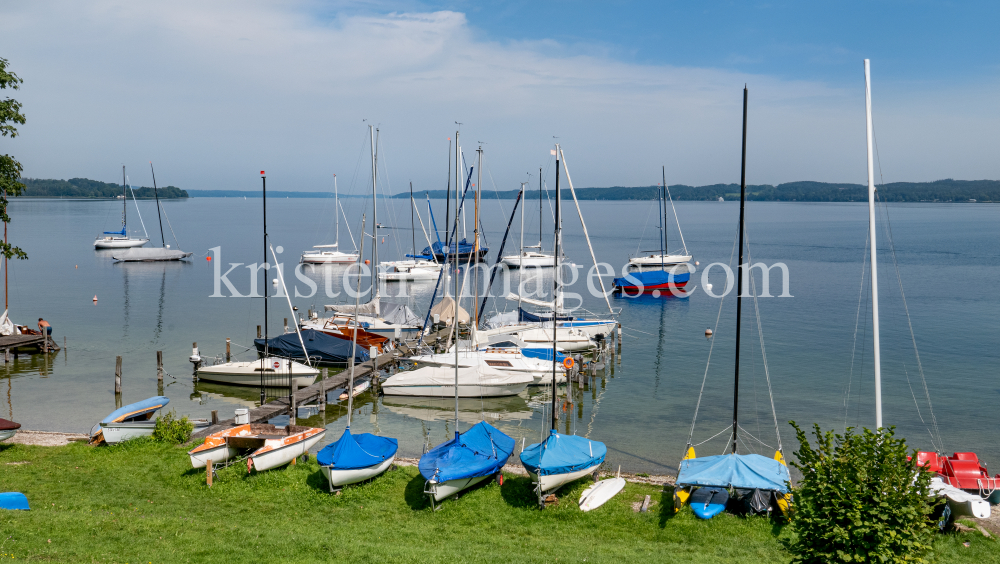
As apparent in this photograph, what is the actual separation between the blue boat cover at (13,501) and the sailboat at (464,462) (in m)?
8.82

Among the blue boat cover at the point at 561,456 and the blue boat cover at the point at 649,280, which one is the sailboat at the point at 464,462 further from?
the blue boat cover at the point at 649,280

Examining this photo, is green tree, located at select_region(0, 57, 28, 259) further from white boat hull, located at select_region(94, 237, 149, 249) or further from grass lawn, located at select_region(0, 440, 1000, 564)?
white boat hull, located at select_region(94, 237, 149, 249)

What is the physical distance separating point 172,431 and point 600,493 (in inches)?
524

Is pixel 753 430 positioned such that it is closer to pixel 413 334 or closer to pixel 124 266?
pixel 413 334

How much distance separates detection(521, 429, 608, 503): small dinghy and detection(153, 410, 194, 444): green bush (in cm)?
1091

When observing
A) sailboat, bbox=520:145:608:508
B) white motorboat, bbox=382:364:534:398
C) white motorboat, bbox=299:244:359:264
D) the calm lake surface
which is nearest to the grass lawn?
sailboat, bbox=520:145:608:508

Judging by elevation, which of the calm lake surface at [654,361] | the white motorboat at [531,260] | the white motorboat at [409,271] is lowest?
the calm lake surface at [654,361]

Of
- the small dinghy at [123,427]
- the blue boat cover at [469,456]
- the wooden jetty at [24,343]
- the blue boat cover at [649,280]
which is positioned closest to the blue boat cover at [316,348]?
the small dinghy at [123,427]

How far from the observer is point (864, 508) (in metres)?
9.41

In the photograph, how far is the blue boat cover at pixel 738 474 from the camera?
16641 millimetres

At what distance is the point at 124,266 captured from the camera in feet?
283

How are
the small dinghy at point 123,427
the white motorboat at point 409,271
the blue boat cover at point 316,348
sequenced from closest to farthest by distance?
1. the small dinghy at point 123,427
2. the blue boat cover at point 316,348
3. the white motorboat at point 409,271

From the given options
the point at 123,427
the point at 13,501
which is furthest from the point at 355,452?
the point at 123,427

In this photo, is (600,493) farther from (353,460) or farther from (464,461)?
(353,460)
